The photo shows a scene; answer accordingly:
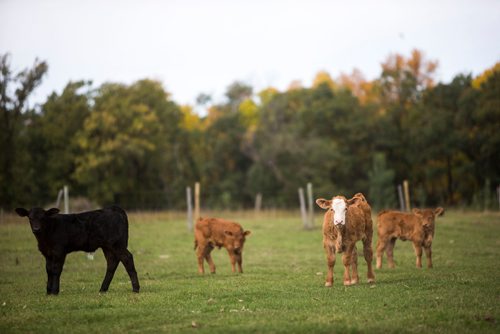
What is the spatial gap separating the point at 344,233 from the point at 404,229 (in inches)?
216

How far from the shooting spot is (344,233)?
45.8ft

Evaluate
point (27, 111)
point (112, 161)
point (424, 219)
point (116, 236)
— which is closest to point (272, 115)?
point (112, 161)

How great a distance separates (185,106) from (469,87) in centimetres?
3852

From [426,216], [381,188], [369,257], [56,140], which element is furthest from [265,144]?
[369,257]

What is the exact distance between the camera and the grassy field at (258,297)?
985cm

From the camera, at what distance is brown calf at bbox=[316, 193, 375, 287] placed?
13.6 meters

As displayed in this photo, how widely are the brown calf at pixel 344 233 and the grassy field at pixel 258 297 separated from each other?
48cm

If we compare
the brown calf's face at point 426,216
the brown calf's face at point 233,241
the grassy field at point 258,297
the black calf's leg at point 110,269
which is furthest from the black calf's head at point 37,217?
the brown calf's face at point 426,216

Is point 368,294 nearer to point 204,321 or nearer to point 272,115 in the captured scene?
point 204,321

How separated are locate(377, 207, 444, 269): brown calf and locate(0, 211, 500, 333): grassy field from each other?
709 millimetres

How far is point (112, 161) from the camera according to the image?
5959cm

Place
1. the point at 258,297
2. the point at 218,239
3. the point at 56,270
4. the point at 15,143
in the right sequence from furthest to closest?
the point at 15,143, the point at 218,239, the point at 56,270, the point at 258,297

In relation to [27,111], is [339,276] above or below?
below

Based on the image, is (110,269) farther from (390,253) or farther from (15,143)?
(15,143)
